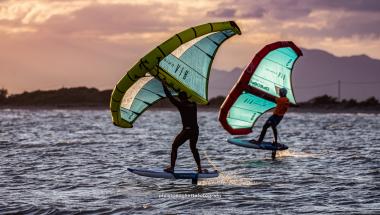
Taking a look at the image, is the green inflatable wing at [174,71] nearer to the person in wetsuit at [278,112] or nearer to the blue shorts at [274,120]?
the blue shorts at [274,120]

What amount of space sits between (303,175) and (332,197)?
13.2ft

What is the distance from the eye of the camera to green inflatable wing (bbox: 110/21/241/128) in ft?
53.0

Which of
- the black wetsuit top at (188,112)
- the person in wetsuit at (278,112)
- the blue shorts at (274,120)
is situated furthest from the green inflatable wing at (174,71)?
the person in wetsuit at (278,112)

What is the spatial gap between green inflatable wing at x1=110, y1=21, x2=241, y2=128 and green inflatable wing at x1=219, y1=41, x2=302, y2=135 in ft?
19.6

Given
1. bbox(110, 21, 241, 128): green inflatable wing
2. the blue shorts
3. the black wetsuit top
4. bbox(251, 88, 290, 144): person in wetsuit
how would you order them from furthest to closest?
bbox(251, 88, 290, 144): person in wetsuit → the blue shorts → the black wetsuit top → bbox(110, 21, 241, 128): green inflatable wing

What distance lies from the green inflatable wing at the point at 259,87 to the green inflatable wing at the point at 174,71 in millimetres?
5968

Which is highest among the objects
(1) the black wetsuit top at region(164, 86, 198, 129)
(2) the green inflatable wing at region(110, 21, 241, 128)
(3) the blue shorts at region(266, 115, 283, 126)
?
(2) the green inflatable wing at region(110, 21, 241, 128)

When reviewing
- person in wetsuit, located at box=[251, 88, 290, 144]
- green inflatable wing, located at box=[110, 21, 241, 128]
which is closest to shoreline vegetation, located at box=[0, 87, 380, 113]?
person in wetsuit, located at box=[251, 88, 290, 144]

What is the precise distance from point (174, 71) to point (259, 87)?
8.00 meters

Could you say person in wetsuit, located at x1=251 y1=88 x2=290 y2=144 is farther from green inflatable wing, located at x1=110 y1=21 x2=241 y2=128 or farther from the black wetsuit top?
the black wetsuit top

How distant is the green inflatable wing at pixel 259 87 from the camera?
80.3ft

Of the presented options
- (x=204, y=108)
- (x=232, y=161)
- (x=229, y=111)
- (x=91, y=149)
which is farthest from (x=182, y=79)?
(x=204, y=108)

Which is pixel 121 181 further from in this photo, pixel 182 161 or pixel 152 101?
pixel 182 161

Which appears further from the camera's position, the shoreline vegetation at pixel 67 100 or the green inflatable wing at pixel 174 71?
the shoreline vegetation at pixel 67 100
